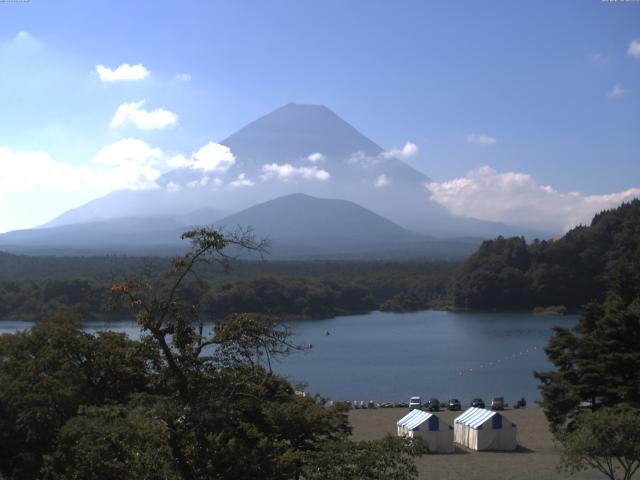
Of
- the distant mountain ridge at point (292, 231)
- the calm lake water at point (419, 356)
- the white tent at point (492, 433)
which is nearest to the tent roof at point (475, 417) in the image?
the white tent at point (492, 433)

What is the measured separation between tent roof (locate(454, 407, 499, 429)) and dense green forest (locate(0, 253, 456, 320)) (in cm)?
1358

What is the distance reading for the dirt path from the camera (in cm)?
948

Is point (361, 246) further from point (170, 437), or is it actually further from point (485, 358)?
point (170, 437)

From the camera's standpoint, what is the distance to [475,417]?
11.7 metres

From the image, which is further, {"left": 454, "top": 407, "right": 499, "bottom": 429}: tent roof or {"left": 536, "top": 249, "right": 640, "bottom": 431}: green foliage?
{"left": 454, "top": 407, "right": 499, "bottom": 429}: tent roof

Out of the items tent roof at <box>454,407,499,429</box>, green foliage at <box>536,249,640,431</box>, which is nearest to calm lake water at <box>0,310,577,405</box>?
tent roof at <box>454,407,499,429</box>

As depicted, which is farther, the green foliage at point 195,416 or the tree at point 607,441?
the tree at point 607,441

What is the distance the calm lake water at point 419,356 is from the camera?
62.4 ft

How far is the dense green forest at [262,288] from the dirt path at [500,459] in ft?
40.4

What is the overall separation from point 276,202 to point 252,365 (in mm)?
134056

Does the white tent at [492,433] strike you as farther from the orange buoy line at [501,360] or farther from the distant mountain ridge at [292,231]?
the distant mountain ridge at [292,231]

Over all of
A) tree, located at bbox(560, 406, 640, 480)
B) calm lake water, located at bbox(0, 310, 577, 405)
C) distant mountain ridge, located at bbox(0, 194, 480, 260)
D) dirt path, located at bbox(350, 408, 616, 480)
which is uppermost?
distant mountain ridge, located at bbox(0, 194, 480, 260)

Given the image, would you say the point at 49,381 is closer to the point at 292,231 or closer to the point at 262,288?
the point at 262,288

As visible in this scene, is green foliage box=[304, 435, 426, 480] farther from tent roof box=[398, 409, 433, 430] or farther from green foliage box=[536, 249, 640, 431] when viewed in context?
tent roof box=[398, 409, 433, 430]
